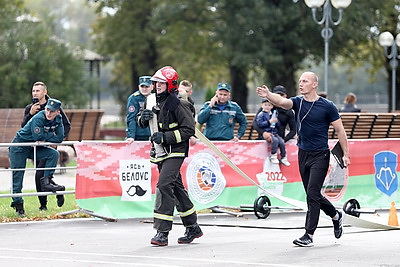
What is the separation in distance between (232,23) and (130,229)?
28.4 meters

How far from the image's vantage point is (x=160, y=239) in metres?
10.3

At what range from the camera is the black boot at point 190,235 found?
10594mm

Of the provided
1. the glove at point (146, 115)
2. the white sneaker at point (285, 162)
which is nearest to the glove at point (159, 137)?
the glove at point (146, 115)

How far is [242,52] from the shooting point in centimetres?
3912

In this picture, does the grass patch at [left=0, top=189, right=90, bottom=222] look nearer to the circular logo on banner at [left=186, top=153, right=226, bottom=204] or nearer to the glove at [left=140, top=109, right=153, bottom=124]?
the circular logo on banner at [left=186, top=153, right=226, bottom=204]

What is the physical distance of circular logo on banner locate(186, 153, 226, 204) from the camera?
1335cm

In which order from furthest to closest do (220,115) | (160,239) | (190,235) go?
1. (220,115)
2. (190,235)
3. (160,239)

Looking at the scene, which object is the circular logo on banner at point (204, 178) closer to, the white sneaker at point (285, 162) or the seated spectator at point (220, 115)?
the seated spectator at point (220, 115)

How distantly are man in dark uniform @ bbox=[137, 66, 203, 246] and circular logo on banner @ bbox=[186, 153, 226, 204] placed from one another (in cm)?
277

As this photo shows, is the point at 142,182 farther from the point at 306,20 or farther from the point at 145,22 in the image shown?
the point at 145,22

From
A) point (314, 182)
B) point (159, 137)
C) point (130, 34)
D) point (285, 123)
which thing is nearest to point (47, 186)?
point (159, 137)

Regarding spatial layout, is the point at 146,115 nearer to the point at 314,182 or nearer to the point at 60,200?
the point at 314,182

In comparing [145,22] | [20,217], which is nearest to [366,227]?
[20,217]

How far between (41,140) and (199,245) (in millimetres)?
3622
